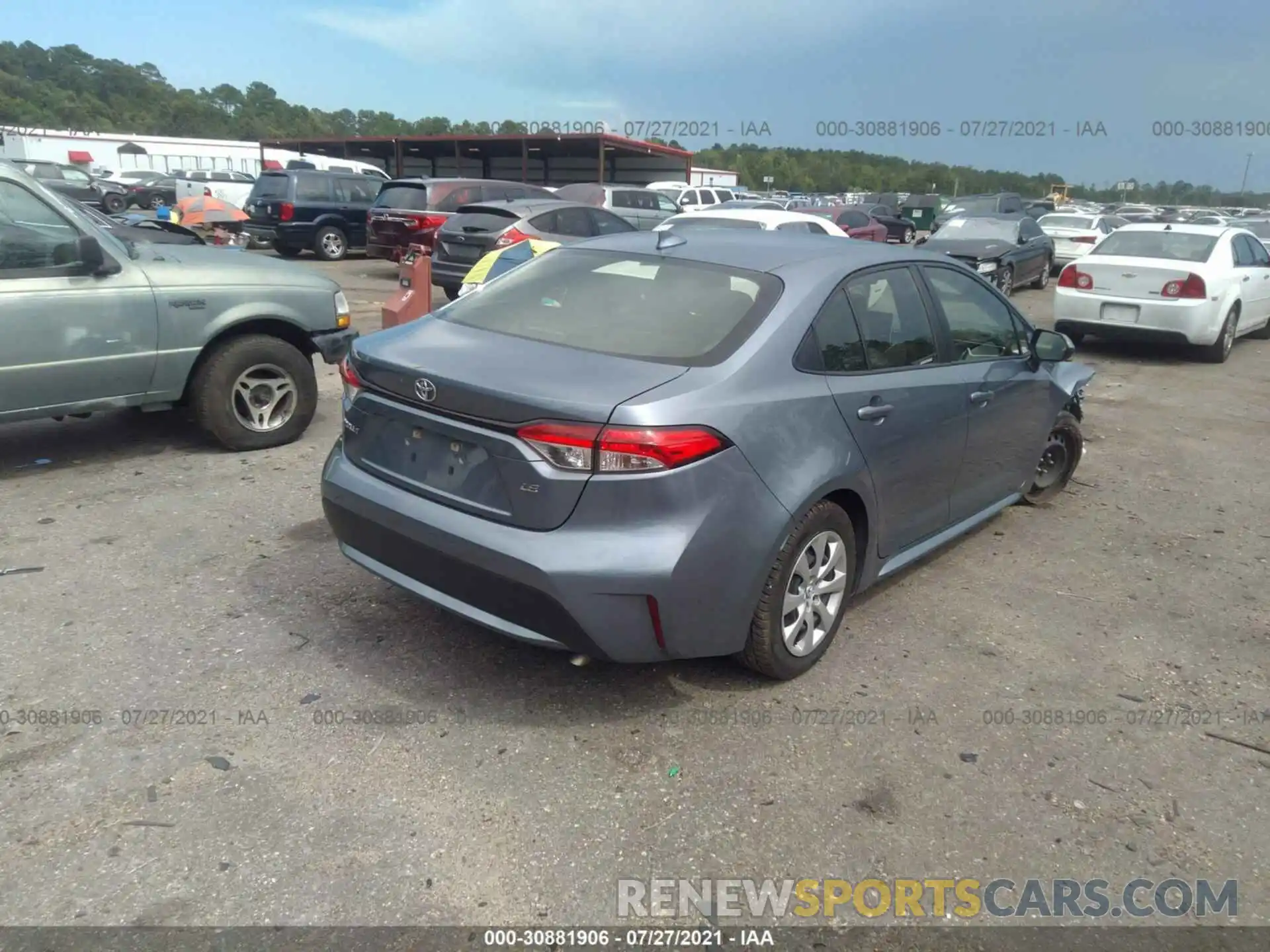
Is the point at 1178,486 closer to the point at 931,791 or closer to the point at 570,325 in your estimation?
the point at 931,791

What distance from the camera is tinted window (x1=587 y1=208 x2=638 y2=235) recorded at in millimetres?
14289

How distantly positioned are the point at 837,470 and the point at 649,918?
171 cm

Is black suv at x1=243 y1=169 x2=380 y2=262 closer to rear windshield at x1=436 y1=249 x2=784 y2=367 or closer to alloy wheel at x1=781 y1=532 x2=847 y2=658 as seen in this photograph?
rear windshield at x1=436 y1=249 x2=784 y2=367

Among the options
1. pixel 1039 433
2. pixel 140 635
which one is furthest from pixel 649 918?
pixel 1039 433

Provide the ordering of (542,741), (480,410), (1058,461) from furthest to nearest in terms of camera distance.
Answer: (1058,461)
(542,741)
(480,410)

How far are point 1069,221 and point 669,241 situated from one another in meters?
20.4

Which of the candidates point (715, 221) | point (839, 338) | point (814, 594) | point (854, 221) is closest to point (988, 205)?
point (854, 221)

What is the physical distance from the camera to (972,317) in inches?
182

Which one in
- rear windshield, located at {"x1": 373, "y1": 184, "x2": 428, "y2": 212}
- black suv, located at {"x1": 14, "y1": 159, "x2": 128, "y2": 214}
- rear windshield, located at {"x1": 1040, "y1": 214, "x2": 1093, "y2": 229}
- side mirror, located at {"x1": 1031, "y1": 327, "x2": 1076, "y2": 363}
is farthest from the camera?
black suv, located at {"x1": 14, "y1": 159, "x2": 128, "y2": 214}

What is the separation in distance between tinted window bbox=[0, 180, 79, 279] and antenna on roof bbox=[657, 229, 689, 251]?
3.50 metres

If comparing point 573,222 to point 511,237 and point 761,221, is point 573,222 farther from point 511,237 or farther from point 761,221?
point 761,221

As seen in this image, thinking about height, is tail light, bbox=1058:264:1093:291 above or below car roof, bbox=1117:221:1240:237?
below

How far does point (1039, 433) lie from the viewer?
5.19 m

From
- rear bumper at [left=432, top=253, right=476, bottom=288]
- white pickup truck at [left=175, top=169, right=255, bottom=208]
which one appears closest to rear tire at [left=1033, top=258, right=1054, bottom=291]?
rear bumper at [left=432, top=253, right=476, bottom=288]
